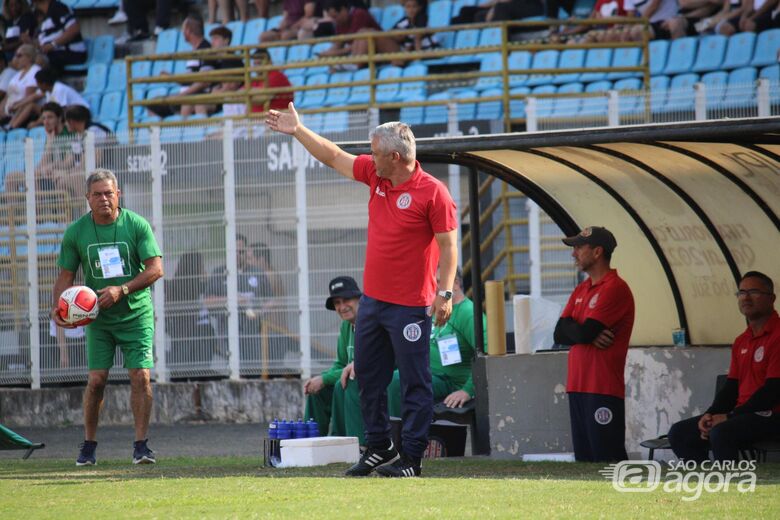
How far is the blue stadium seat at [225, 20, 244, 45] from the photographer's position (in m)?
24.5

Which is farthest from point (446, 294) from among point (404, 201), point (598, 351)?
point (598, 351)

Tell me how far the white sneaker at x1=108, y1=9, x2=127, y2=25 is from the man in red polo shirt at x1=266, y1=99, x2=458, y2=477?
744 inches

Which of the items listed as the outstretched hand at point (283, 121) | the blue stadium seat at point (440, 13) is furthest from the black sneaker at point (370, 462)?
the blue stadium seat at point (440, 13)

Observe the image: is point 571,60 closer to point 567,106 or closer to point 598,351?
point 567,106

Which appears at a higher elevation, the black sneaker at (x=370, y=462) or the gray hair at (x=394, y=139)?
the gray hair at (x=394, y=139)

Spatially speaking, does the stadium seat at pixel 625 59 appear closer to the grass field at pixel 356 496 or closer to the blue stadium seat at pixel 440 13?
the blue stadium seat at pixel 440 13

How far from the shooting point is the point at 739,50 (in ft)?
61.4

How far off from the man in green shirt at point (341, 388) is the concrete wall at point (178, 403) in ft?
12.0

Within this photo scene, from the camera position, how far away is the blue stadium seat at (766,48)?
18.3 metres

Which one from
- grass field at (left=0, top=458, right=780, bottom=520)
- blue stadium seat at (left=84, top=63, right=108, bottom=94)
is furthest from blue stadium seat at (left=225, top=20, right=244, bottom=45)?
grass field at (left=0, top=458, right=780, bottom=520)

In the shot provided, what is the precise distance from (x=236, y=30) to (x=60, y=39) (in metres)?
3.64

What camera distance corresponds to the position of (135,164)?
16.5 m

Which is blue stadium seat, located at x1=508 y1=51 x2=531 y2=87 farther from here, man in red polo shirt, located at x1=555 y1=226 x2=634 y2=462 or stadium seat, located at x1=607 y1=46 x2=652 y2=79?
man in red polo shirt, located at x1=555 y1=226 x2=634 y2=462

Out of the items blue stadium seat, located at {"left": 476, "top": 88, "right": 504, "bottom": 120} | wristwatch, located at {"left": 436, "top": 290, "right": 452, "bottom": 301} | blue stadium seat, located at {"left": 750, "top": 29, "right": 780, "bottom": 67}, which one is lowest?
wristwatch, located at {"left": 436, "top": 290, "right": 452, "bottom": 301}
